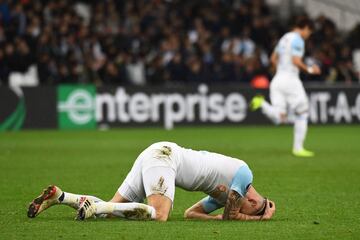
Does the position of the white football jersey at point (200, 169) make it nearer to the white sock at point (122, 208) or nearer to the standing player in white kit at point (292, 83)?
the white sock at point (122, 208)

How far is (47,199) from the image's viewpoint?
9188 millimetres

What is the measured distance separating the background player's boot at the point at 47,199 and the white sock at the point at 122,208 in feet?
1.30

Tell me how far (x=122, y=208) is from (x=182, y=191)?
3.83m

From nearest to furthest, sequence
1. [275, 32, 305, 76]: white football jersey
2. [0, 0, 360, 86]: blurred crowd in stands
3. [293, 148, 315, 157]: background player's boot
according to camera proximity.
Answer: [275, 32, 305, 76]: white football jersey
[293, 148, 315, 157]: background player's boot
[0, 0, 360, 86]: blurred crowd in stands

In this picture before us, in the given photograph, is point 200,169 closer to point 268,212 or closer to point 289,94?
point 268,212

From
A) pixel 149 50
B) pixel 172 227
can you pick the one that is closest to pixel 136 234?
pixel 172 227

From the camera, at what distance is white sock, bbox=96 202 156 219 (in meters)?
9.11

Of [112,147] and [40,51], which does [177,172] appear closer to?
[112,147]

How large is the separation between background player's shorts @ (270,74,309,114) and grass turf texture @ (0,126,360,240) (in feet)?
3.04

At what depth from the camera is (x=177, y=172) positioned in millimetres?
9297

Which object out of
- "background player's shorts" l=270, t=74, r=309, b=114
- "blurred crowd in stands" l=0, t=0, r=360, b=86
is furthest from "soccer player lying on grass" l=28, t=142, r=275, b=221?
"blurred crowd in stands" l=0, t=0, r=360, b=86

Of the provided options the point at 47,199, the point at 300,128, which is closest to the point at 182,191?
the point at 47,199

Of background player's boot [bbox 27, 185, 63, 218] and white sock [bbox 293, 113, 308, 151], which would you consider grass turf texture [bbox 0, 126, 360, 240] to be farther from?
white sock [bbox 293, 113, 308, 151]

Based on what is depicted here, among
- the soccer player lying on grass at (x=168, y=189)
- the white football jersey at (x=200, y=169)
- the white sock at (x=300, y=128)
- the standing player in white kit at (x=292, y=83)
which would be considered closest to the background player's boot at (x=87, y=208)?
the soccer player lying on grass at (x=168, y=189)
